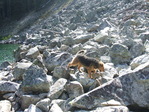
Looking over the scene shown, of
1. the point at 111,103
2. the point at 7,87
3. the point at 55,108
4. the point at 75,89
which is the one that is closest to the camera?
the point at 111,103

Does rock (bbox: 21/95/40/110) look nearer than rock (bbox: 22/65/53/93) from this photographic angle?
Yes

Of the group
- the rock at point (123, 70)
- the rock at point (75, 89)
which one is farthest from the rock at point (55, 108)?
the rock at point (123, 70)

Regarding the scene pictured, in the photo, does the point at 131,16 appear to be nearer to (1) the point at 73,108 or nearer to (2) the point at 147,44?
(2) the point at 147,44

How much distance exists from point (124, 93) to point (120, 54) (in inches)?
151

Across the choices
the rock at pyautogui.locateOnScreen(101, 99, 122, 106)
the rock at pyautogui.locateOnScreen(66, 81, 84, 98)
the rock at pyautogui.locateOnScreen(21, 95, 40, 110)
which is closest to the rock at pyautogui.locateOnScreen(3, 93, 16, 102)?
the rock at pyautogui.locateOnScreen(21, 95, 40, 110)

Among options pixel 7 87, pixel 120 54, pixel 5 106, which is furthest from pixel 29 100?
pixel 120 54

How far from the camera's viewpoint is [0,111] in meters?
5.40

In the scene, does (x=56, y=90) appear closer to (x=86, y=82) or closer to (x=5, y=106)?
(x=86, y=82)

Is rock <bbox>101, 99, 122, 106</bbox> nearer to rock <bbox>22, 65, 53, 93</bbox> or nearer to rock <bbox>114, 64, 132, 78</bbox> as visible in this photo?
rock <bbox>114, 64, 132, 78</bbox>

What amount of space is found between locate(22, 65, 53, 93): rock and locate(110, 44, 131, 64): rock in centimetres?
329

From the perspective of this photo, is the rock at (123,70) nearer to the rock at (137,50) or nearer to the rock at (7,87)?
the rock at (137,50)

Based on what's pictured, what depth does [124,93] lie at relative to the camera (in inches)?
176

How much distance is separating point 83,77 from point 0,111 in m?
2.35

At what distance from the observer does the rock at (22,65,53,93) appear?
19.4 feet
